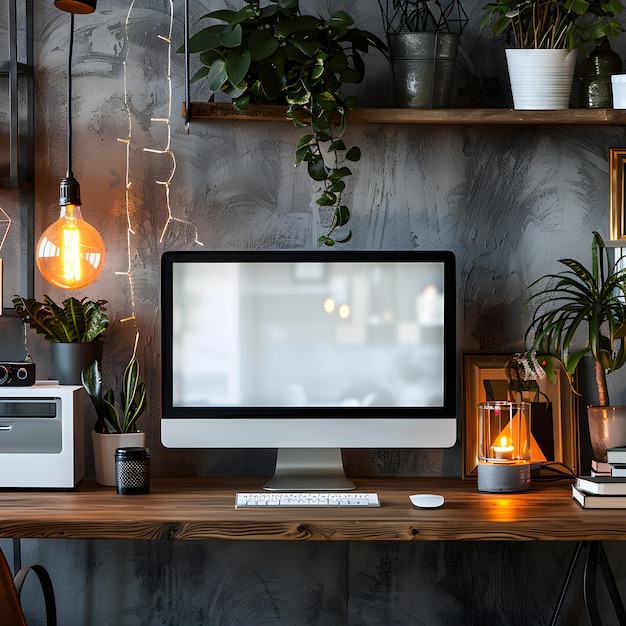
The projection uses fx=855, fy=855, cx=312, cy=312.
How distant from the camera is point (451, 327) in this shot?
7.09ft

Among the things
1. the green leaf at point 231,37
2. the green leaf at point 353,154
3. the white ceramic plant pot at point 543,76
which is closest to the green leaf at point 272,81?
the green leaf at point 231,37

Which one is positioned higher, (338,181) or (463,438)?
(338,181)

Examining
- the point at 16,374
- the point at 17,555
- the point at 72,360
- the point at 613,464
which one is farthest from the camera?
the point at 17,555

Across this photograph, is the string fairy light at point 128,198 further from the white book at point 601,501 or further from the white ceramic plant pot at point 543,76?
the white book at point 601,501

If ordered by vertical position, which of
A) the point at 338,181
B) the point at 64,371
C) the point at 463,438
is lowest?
the point at 463,438

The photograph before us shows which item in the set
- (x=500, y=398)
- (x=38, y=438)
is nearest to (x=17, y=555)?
(x=38, y=438)

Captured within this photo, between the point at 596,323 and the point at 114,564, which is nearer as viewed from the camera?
the point at 596,323

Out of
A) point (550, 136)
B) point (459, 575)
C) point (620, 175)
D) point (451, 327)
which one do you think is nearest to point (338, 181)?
point (451, 327)

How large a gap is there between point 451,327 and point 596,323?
0.38 metres

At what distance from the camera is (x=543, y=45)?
2.24 metres

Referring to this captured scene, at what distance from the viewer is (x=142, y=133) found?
7.95 feet

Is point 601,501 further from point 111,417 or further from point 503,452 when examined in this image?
point 111,417

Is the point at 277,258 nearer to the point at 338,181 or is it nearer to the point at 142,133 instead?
the point at 338,181

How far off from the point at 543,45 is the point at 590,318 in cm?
73
